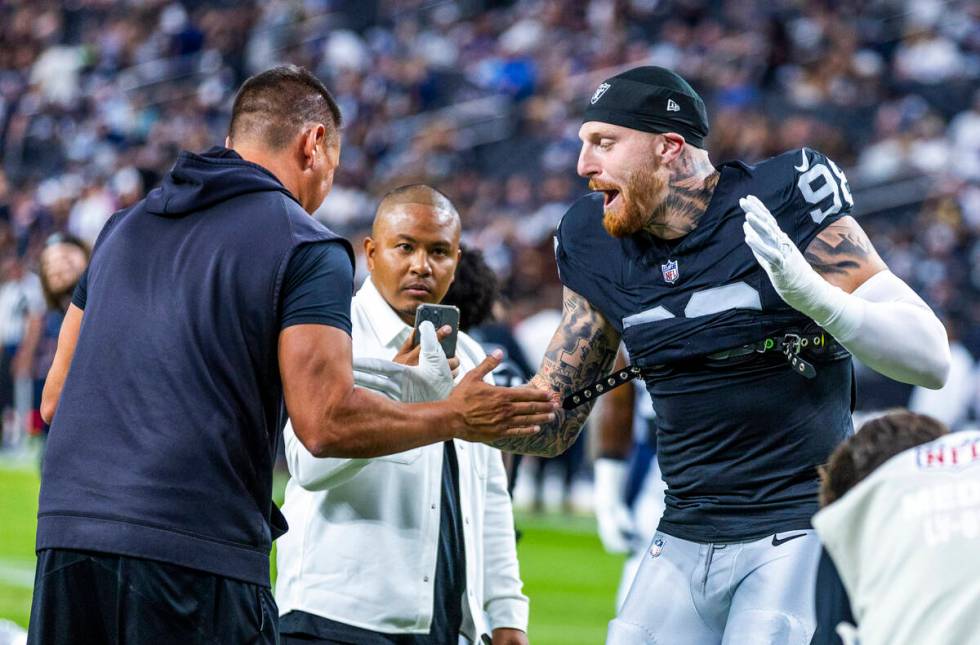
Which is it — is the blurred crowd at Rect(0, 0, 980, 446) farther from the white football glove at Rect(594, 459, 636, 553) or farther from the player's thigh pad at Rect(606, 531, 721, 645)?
the player's thigh pad at Rect(606, 531, 721, 645)

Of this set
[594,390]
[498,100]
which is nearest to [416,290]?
[594,390]

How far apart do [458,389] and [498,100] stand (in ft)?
61.4

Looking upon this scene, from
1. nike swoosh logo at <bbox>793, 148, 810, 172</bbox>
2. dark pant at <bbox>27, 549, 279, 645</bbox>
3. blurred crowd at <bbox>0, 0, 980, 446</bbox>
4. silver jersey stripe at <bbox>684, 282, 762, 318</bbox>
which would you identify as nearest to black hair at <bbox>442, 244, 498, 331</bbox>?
silver jersey stripe at <bbox>684, 282, 762, 318</bbox>

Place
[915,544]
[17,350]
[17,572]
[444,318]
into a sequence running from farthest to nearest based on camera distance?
1. [17,350]
2. [17,572]
3. [444,318]
4. [915,544]

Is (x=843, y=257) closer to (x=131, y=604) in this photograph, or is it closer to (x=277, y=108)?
(x=277, y=108)

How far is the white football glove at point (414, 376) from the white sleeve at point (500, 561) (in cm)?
66

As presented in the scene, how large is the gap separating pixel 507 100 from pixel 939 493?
1981cm

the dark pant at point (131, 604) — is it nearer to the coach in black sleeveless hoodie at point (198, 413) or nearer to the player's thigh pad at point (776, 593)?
the coach in black sleeveless hoodie at point (198, 413)

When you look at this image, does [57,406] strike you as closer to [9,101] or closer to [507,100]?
[507,100]

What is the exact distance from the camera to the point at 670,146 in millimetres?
4250

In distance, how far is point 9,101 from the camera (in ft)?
85.9

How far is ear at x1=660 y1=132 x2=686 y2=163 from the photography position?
4.23 meters

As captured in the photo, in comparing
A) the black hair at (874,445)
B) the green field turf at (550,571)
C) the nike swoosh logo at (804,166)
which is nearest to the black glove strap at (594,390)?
the nike swoosh logo at (804,166)

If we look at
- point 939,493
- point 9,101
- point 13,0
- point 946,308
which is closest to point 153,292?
point 939,493
